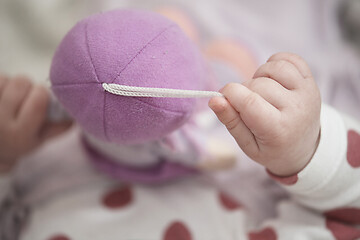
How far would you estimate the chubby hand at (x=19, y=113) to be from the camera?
1.95 feet

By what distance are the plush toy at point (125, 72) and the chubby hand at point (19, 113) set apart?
0.60ft

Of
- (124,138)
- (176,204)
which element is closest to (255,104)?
(124,138)

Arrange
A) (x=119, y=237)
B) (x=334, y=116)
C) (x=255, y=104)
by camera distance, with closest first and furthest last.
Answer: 1. (x=255, y=104)
2. (x=334, y=116)
3. (x=119, y=237)

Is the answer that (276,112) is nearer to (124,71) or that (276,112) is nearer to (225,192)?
(124,71)

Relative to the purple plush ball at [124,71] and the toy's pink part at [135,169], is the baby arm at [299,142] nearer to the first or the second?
the purple plush ball at [124,71]

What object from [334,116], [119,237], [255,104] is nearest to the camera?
[255,104]

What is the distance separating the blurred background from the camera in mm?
857

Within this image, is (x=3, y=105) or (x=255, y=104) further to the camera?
(x=3, y=105)

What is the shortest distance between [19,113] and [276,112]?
0.43 metres

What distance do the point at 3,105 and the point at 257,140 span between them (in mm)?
421

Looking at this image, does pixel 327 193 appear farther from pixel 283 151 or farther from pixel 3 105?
pixel 3 105

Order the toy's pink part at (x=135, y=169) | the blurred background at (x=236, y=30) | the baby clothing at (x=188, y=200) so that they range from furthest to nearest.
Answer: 1. the blurred background at (x=236, y=30)
2. the toy's pink part at (x=135, y=169)
3. the baby clothing at (x=188, y=200)

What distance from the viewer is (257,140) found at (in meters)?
0.44

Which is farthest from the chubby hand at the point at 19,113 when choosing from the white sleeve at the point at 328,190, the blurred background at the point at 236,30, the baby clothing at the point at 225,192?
the white sleeve at the point at 328,190
